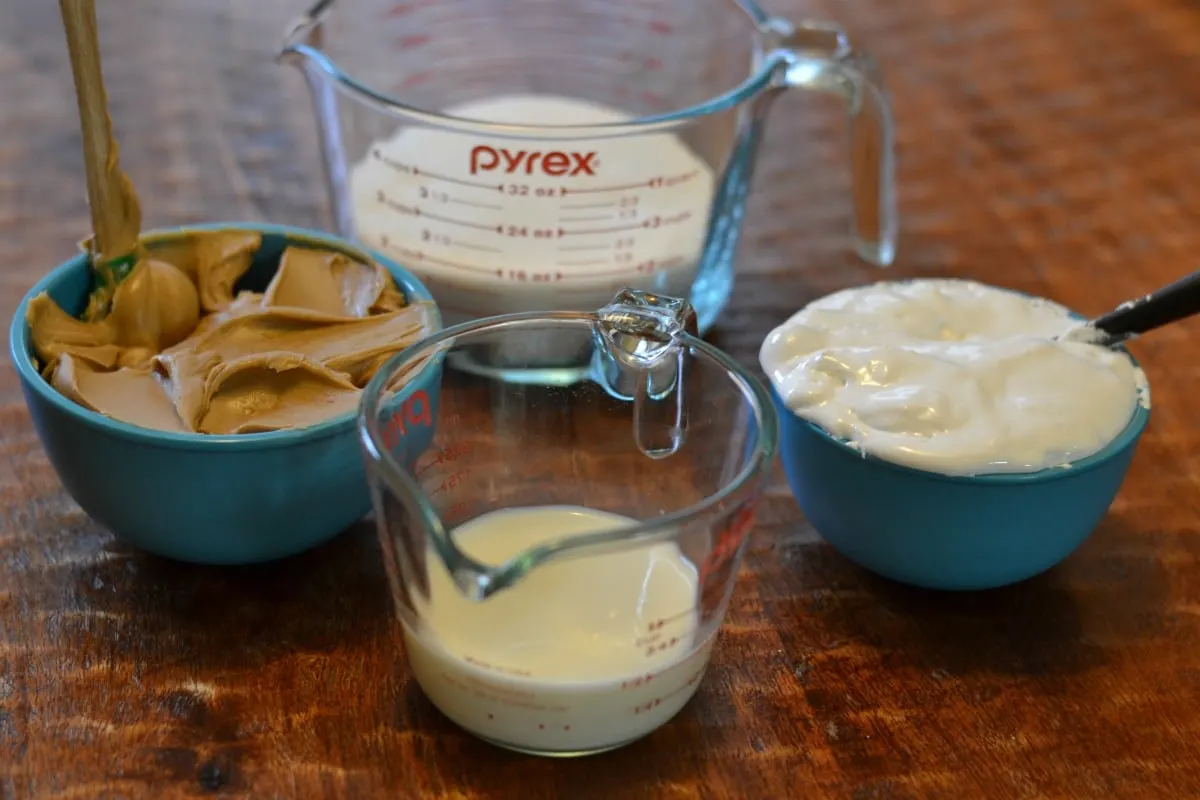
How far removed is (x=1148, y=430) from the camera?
3.02 feet

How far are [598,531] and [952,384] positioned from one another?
24cm

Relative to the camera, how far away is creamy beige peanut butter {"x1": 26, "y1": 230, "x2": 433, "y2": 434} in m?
0.70

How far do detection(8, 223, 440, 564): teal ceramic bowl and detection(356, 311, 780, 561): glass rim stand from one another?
3cm

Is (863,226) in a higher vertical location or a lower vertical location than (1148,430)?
higher

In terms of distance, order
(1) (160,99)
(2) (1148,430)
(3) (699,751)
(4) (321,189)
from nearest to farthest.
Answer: (3) (699,751) → (2) (1148,430) → (4) (321,189) → (1) (160,99)

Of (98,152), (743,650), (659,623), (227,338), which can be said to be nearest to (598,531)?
(659,623)

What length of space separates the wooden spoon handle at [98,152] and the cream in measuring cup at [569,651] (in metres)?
0.31

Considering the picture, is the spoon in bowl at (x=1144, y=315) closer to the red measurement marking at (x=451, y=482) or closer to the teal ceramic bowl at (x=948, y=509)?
the teal ceramic bowl at (x=948, y=509)

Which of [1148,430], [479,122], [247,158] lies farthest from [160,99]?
[1148,430]

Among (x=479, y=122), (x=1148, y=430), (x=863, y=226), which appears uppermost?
(x=479, y=122)

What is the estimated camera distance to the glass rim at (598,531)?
560 millimetres

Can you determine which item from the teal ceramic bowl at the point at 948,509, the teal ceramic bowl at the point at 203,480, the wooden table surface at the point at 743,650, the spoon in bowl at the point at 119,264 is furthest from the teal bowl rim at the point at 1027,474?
the spoon in bowl at the point at 119,264

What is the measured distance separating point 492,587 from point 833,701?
0.24m

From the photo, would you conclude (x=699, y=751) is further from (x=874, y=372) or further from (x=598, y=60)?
(x=598, y=60)
